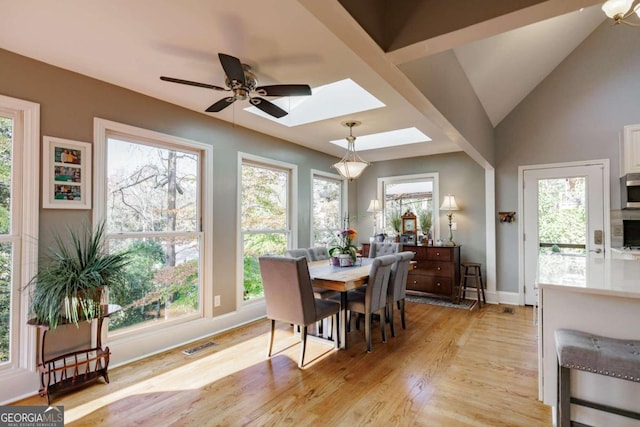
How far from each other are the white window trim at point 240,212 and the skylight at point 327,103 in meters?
0.64

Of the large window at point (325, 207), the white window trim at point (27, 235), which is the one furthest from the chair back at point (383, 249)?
the white window trim at point (27, 235)

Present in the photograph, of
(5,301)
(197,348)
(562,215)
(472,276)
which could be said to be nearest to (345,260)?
(197,348)

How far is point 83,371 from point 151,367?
0.49m

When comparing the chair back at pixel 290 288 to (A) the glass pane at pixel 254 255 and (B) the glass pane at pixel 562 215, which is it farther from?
(B) the glass pane at pixel 562 215

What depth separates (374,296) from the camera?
3201 millimetres

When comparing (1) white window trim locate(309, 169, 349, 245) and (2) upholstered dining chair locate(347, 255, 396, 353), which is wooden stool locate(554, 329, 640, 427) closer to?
(2) upholstered dining chair locate(347, 255, 396, 353)

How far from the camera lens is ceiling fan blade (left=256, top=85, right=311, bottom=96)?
7.62ft

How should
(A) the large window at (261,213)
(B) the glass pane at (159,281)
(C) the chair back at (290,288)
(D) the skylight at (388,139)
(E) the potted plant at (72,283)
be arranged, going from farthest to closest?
(D) the skylight at (388,139) → (A) the large window at (261,213) → (B) the glass pane at (159,281) → (C) the chair back at (290,288) → (E) the potted plant at (72,283)

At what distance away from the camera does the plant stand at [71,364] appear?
2348mm

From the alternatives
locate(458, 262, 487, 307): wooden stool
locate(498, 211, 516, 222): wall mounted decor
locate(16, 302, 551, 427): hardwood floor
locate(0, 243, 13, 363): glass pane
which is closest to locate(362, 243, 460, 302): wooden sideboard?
locate(458, 262, 487, 307): wooden stool

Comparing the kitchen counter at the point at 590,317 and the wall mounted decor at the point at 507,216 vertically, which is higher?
the wall mounted decor at the point at 507,216

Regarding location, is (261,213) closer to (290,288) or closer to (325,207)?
(325,207)

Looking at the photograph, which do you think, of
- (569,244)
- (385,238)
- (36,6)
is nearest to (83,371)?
(36,6)

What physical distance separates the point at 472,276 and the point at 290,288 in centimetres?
371
